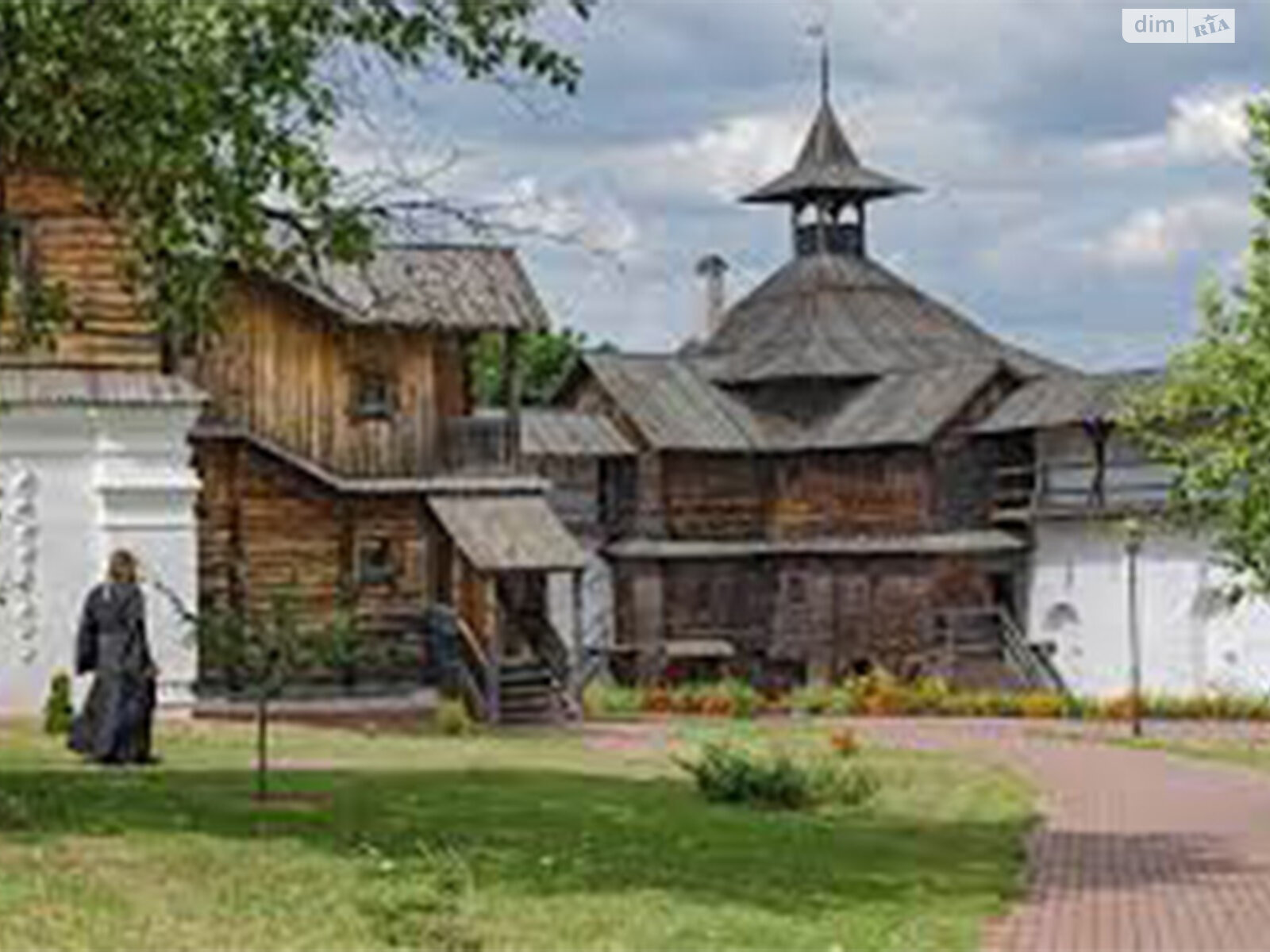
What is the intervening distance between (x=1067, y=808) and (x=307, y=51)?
13.1 metres

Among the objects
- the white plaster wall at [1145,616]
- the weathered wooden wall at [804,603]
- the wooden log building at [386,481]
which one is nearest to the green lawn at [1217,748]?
the wooden log building at [386,481]

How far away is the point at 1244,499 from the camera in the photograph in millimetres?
22438

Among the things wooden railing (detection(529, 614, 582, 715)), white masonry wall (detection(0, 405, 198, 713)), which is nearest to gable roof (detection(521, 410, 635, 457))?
wooden railing (detection(529, 614, 582, 715))

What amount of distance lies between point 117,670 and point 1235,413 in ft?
32.1

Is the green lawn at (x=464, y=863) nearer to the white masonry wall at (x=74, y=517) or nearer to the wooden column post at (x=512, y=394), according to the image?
the white masonry wall at (x=74, y=517)

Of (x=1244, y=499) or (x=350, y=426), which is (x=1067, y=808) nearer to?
(x=1244, y=499)

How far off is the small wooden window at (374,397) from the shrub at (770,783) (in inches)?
695

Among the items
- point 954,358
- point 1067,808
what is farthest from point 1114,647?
point 1067,808

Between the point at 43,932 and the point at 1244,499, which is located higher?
the point at 1244,499

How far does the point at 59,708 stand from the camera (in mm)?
29484

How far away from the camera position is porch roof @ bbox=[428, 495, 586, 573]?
40.3 m

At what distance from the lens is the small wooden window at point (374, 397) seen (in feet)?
134

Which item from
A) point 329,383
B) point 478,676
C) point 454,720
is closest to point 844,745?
point 454,720

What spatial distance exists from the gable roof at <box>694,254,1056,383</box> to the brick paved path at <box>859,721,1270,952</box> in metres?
23.7
